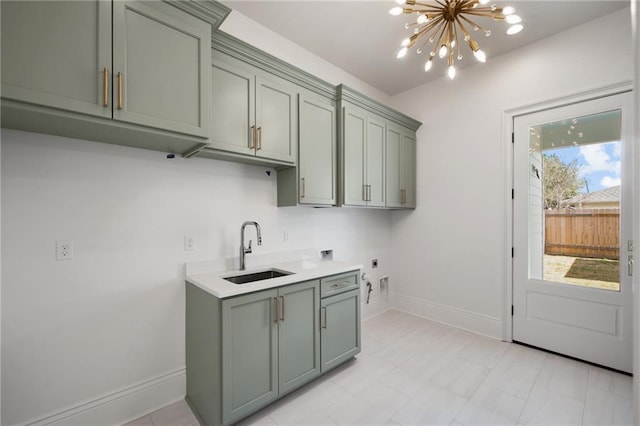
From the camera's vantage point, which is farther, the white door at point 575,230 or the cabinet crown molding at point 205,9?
the white door at point 575,230

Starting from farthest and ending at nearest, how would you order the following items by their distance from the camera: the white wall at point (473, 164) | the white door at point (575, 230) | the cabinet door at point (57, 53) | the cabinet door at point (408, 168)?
the cabinet door at point (408, 168) < the white wall at point (473, 164) < the white door at point (575, 230) < the cabinet door at point (57, 53)

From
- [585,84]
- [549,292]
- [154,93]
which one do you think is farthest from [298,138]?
[549,292]

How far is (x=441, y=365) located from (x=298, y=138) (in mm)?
2373

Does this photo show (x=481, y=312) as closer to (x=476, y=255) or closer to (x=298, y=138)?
(x=476, y=255)

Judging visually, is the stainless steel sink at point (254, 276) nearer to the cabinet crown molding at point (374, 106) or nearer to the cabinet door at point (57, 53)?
the cabinet door at point (57, 53)

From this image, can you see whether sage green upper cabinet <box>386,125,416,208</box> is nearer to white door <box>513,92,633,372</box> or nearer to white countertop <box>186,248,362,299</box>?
white door <box>513,92,633,372</box>

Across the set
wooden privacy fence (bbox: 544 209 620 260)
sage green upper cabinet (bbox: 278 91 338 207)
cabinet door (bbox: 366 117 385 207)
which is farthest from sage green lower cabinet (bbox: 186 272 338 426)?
wooden privacy fence (bbox: 544 209 620 260)

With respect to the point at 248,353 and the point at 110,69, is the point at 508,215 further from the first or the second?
the point at 110,69

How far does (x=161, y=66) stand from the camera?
155cm

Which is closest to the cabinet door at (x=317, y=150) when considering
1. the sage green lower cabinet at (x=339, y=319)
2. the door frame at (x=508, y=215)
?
the sage green lower cabinet at (x=339, y=319)

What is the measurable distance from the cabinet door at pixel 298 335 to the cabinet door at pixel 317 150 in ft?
2.66

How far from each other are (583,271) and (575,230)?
376mm

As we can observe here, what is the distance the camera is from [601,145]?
2.47 m

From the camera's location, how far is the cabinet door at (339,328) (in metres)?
2.21
